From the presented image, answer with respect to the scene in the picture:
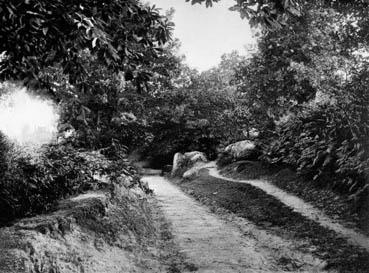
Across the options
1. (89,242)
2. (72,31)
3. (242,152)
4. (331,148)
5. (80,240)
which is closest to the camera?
(72,31)

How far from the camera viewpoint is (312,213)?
904cm

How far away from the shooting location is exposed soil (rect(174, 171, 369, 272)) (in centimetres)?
632

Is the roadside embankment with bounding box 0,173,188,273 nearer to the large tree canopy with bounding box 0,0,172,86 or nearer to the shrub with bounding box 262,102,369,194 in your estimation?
the large tree canopy with bounding box 0,0,172,86

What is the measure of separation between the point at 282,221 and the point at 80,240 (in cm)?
540

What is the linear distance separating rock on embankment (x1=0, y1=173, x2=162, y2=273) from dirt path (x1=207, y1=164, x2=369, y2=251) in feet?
12.5

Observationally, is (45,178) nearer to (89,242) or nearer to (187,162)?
(89,242)

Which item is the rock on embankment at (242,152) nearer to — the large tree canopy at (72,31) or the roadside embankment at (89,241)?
the roadside embankment at (89,241)

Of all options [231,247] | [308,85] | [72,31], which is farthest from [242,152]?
[72,31]

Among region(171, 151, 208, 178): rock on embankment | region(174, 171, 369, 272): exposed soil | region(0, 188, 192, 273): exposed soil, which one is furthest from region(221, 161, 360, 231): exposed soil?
region(171, 151, 208, 178): rock on embankment

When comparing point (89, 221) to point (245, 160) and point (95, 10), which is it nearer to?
point (95, 10)

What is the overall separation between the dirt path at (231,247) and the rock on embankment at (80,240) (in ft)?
3.21

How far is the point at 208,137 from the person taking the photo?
3020 cm

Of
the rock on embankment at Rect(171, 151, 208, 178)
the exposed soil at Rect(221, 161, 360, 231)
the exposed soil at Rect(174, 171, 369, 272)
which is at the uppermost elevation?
the rock on embankment at Rect(171, 151, 208, 178)

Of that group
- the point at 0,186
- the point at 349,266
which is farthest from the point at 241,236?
the point at 0,186
